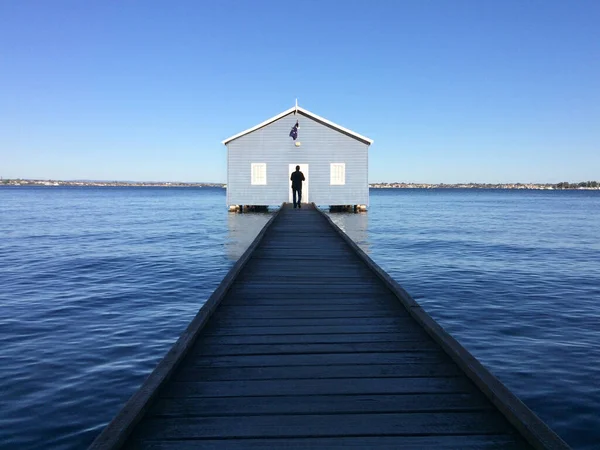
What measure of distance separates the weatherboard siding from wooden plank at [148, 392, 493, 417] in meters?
29.9

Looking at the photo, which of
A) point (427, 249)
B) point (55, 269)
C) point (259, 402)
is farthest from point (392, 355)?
point (427, 249)

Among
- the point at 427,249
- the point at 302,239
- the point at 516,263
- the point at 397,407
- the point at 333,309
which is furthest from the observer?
the point at 427,249

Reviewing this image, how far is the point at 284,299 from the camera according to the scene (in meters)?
7.06

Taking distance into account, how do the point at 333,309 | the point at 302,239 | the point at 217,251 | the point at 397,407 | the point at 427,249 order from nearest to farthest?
the point at 397,407 → the point at 333,309 → the point at 302,239 → the point at 217,251 → the point at 427,249

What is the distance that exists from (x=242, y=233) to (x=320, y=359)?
21.9 meters

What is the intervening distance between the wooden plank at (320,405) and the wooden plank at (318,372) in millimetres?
387

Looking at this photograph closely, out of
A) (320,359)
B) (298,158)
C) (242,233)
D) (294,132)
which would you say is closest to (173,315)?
(320,359)

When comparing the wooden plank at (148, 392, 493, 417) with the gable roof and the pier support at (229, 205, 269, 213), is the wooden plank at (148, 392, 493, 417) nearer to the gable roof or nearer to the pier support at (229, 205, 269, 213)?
the gable roof

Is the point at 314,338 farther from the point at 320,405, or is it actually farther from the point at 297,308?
the point at 320,405

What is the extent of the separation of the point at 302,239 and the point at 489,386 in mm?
9414

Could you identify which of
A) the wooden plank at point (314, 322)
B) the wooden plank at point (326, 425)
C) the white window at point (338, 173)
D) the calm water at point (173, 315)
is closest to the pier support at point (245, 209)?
the white window at point (338, 173)

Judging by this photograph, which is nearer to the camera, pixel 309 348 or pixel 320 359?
pixel 320 359

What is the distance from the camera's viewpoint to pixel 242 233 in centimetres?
2648

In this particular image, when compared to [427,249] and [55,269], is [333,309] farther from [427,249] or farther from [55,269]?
[427,249]
